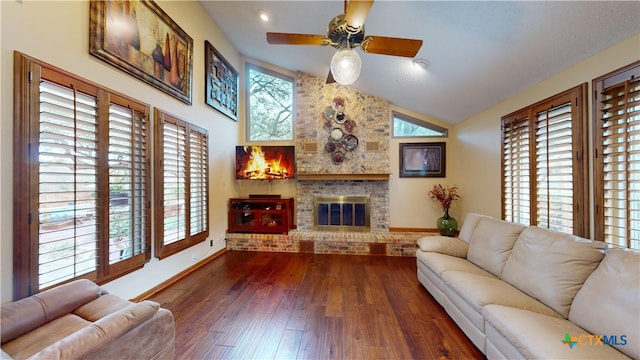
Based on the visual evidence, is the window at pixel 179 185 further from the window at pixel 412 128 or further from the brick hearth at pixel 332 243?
the window at pixel 412 128

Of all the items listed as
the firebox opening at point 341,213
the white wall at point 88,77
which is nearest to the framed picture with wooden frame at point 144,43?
the white wall at point 88,77

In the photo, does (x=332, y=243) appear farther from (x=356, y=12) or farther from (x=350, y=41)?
(x=356, y=12)

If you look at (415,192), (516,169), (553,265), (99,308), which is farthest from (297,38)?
(415,192)

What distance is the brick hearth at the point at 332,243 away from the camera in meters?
4.30

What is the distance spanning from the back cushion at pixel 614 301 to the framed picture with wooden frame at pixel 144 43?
4298 mm

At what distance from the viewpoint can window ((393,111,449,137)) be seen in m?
4.94

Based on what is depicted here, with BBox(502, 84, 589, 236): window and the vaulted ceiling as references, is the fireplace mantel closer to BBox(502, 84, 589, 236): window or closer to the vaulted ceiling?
the vaulted ceiling

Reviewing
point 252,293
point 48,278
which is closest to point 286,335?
point 252,293

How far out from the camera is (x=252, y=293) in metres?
2.82

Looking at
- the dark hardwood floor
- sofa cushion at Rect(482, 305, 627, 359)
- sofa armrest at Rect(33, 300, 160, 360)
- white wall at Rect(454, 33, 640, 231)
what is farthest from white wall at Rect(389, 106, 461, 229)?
sofa armrest at Rect(33, 300, 160, 360)

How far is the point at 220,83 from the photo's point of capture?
13.9 ft

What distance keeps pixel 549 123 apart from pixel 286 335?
356cm

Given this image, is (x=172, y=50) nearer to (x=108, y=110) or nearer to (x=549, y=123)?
(x=108, y=110)

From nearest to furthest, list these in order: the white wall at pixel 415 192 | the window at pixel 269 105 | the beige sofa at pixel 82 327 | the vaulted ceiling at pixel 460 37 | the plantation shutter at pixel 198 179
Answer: the beige sofa at pixel 82 327
the vaulted ceiling at pixel 460 37
the plantation shutter at pixel 198 179
the white wall at pixel 415 192
the window at pixel 269 105
